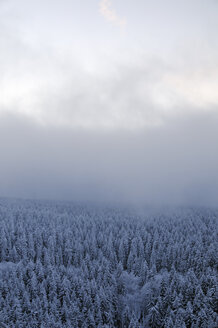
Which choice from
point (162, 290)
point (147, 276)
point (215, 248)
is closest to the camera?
point (162, 290)

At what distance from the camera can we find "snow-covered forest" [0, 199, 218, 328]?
49906 millimetres

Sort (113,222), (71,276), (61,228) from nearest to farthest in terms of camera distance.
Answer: (71,276)
(61,228)
(113,222)

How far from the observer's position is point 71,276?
217 ft

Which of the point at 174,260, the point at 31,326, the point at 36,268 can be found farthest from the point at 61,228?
the point at 31,326

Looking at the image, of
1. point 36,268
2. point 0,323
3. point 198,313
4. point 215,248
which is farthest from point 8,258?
point 215,248

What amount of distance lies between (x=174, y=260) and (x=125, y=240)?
21358mm

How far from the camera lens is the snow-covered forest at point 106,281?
4991 centimetres

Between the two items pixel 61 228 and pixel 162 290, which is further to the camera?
pixel 61 228

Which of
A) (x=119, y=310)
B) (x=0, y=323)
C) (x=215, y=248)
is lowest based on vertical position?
(x=119, y=310)

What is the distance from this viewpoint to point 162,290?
5759cm

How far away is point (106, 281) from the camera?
6581cm

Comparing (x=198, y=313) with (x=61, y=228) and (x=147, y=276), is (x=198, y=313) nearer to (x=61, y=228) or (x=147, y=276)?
(x=147, y=276)

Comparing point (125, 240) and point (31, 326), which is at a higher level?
point (125, 240)

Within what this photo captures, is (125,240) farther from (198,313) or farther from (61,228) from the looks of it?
(198,313)
